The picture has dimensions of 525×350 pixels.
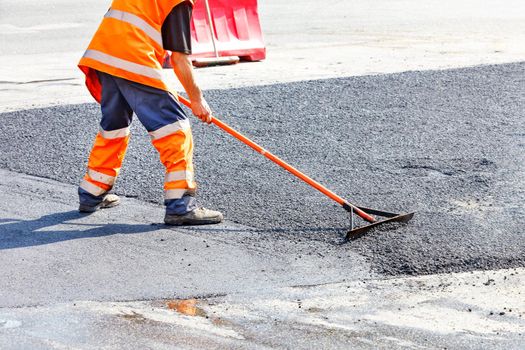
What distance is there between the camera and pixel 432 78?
954 cm

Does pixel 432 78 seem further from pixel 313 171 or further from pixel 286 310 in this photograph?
pixel 286 310

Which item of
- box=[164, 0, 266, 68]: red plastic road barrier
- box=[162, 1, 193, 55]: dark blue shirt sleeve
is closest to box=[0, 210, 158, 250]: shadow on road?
box=[162, 1, 193, 55]: dark blue shirt sleeve

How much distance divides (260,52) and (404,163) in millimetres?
4571

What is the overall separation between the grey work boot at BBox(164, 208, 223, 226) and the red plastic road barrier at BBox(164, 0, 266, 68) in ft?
17.4

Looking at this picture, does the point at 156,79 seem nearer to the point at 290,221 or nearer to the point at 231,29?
the point at 290,221

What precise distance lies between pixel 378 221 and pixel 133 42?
1689mm

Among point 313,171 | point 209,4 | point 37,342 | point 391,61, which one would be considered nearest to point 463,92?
point 391,61

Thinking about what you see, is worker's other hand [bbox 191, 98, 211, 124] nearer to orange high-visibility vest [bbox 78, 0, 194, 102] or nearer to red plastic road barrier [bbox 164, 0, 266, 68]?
orange high-visibility vest [bbox 78, 0, 194, 102]

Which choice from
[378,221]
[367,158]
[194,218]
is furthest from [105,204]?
[367,158]

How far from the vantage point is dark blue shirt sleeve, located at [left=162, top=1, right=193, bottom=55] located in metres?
5.46

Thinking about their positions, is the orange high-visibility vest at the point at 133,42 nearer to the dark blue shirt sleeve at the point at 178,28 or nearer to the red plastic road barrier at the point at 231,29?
the dark blue shirt sleeve at the point at 178,28

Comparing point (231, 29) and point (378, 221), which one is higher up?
point (231, 29)

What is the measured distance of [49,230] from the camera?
18.6ft

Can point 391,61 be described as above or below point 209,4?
below
